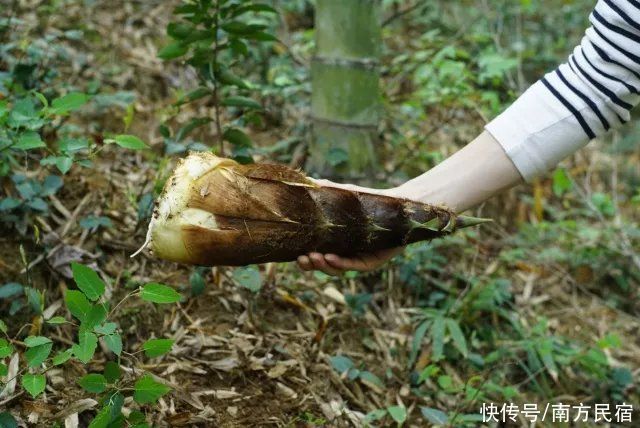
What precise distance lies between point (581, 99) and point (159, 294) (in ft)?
3.47

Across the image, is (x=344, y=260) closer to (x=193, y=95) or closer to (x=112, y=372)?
(x=112, y=372)

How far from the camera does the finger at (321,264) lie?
156 cm

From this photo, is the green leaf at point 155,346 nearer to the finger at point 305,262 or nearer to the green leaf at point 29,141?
the finger at point 305,262

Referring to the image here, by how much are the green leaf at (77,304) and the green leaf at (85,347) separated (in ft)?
0.11

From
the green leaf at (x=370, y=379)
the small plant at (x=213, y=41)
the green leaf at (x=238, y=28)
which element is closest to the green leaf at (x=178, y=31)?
the small plant at (x=213, y=41)

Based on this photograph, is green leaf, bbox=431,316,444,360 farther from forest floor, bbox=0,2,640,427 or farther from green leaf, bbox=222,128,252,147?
green leaf, bbox=222,128,252,147

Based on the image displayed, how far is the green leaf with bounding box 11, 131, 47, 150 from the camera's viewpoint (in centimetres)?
162

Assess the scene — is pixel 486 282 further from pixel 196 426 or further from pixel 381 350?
pixel 196 426

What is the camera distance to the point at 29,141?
1638 mm

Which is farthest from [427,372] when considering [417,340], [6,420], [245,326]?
[6,420]

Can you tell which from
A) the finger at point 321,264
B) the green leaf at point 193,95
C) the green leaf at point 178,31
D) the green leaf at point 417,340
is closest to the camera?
the finger at point 321,264

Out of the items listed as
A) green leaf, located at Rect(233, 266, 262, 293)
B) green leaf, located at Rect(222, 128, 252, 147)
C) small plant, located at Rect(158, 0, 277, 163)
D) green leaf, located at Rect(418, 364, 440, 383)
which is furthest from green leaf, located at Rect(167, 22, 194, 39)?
green leaf, located at Rect(418, 364, 440, 383)

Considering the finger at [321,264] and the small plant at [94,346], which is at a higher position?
the finger at [321,264]

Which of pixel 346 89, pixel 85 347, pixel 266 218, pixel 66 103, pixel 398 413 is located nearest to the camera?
pixel 85 347
